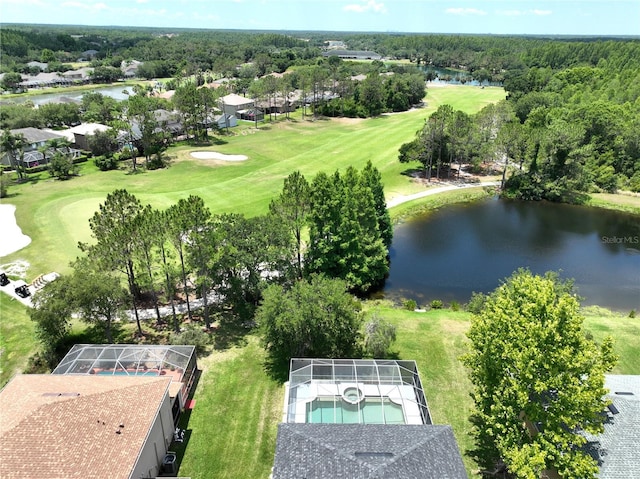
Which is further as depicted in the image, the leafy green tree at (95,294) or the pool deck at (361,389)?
the leafy green tree at (95,294)

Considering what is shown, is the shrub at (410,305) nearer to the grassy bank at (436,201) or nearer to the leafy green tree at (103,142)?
the grassy bank at (436,201)

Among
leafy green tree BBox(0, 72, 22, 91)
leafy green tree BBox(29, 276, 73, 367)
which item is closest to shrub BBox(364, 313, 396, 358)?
leafy green tree BBox(29, 276, 73, 367)

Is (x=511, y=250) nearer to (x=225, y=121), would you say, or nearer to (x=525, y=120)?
(x=525, y=120)

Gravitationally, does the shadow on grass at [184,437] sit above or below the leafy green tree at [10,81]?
below

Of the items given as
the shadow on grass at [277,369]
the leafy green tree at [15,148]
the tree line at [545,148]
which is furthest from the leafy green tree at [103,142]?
the shadow on grass at [277,369]

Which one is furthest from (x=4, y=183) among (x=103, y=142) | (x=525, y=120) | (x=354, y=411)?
(x=525, y=120)

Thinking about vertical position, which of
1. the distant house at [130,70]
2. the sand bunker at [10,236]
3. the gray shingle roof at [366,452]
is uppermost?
the distant house at [130,70]
